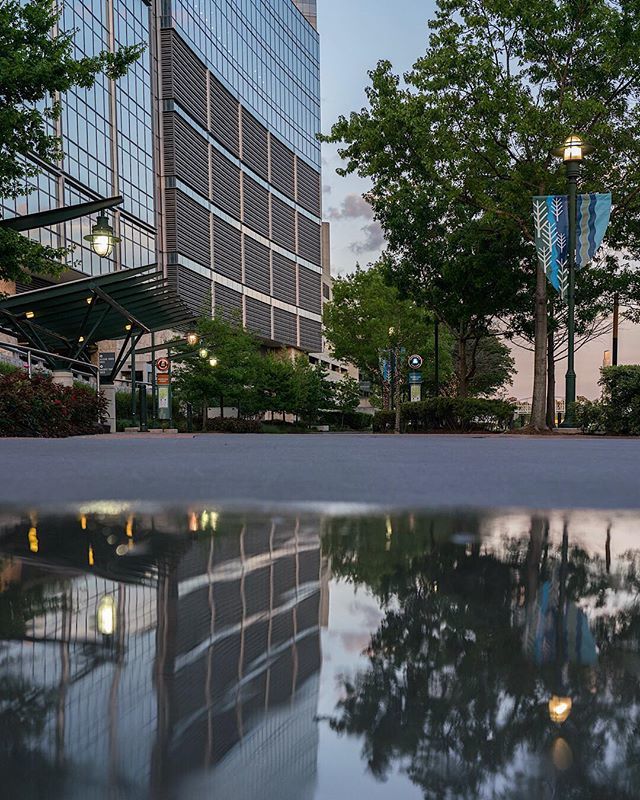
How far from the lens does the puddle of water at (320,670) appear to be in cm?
159

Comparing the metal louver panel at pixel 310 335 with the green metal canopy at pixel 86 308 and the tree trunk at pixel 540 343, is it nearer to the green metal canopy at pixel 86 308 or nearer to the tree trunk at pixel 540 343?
the green metal canopy at pixel 86 308

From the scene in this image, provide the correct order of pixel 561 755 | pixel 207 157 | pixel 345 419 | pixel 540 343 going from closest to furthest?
pixel 561 755 → pixel 540 343 → pixel 207 157 → pixel 345 419

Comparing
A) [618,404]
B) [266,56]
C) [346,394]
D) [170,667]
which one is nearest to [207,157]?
[266,56]

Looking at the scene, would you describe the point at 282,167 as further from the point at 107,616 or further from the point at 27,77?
the point at 107,616

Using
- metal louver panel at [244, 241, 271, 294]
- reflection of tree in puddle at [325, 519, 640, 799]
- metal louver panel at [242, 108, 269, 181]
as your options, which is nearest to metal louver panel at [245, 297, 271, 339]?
metal louver panel at [244, 241, 271, 294]

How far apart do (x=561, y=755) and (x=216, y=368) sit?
170 ft

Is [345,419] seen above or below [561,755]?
below

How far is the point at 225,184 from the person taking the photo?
257 feet

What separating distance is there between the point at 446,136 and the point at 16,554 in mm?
26586

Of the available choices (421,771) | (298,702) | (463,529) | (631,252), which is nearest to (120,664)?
(298,702)

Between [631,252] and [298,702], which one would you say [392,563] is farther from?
[631,252]

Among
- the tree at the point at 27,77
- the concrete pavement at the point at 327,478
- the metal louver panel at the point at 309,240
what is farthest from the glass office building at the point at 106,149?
the metal louver panel at the point at 309,240

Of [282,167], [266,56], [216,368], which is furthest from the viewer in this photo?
[282,167]

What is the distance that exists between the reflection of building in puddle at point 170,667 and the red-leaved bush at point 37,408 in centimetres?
1480
